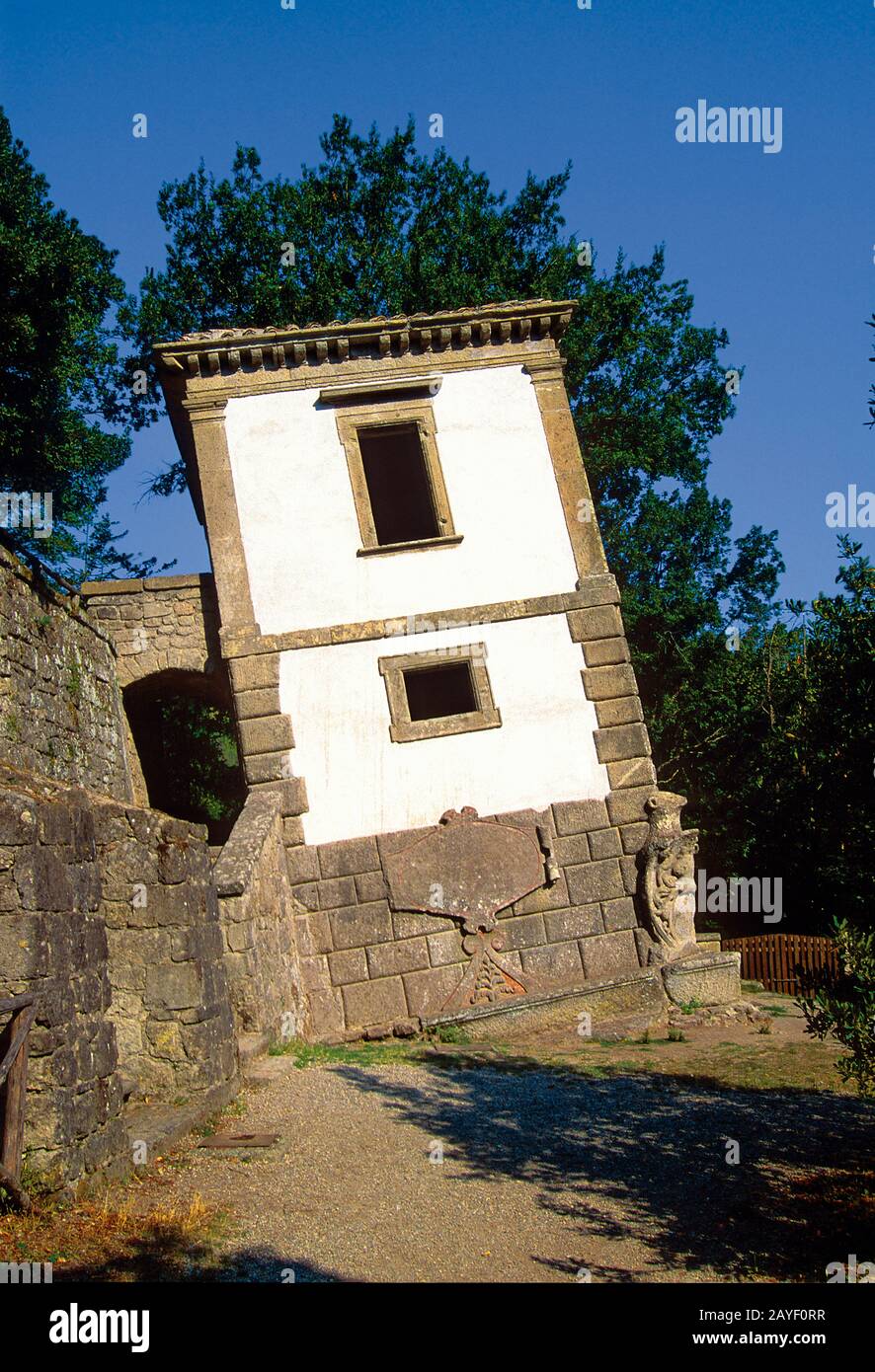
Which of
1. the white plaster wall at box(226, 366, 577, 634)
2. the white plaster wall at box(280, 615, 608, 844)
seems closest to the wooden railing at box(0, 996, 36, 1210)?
the white plaster wall at box(280, 615, 608, 844)

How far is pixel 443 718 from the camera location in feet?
39.2

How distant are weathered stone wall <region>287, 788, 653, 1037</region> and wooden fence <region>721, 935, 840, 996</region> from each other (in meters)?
4.64

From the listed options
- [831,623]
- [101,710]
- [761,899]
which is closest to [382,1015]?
[101,710]

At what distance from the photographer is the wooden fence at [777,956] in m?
15.3

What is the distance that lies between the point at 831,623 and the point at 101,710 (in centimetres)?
812

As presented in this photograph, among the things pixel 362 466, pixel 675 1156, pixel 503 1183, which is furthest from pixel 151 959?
pixel 362 466

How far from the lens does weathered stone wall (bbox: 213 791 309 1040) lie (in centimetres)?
873

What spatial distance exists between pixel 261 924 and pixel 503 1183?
4000 mm

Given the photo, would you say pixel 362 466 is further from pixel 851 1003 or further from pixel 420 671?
pixel 851 1003

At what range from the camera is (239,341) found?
12484 millimetres

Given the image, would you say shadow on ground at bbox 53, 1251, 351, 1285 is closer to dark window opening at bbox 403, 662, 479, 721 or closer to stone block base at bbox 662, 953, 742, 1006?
stone block base at bbox 662, 953, 742, 1006

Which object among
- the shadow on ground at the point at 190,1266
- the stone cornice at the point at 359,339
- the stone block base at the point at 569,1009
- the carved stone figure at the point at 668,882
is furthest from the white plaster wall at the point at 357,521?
the shadow on ground at the point at 190,1266
